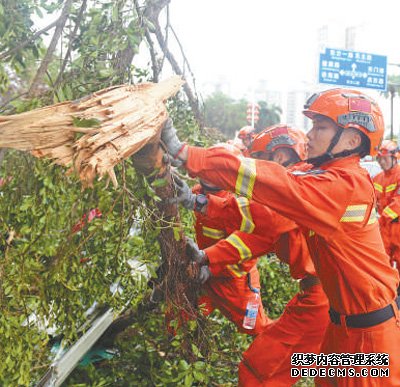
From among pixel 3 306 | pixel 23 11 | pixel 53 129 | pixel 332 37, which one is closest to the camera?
pixel 53 129

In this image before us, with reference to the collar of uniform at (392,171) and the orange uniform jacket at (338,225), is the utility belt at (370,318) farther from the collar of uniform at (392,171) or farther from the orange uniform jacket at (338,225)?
the collar of uniform at (392,171)

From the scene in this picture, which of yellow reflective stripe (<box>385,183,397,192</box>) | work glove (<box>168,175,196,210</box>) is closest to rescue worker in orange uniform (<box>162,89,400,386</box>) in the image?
work glove (<box>168,175,196,210</box>)

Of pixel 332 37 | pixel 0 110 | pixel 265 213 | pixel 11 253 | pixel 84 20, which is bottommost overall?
pixel 332 37

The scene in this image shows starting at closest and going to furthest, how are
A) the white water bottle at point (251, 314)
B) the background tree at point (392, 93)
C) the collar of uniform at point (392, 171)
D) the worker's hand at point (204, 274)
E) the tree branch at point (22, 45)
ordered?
1. the tree branch at point (22, 45)
2. the worker's hand at point (204, 274)
3. the white water bottle at point (251, 314)
4. the collar of uniform at point (392, 171)
5. the background tree at point (392, 93)

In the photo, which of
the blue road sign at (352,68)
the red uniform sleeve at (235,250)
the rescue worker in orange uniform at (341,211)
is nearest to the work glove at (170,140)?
the rescue worker in orange uniform at (341,211)

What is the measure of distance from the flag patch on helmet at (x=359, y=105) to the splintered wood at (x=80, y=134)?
1391 millimetres

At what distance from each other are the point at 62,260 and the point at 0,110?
0.85m

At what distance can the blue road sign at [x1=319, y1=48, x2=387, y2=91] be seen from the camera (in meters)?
16.5

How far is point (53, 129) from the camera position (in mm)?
2121

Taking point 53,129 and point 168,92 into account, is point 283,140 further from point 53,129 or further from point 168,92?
point 53,129

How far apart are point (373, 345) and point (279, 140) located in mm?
2094

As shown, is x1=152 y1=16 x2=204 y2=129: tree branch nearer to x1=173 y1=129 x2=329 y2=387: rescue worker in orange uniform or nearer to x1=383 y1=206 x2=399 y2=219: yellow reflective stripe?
x1=173 y1=129 x2=329 y2=387: rescue worker in orange uniform

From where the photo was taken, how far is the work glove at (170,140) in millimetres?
2658

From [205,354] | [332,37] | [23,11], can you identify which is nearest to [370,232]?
[205,354]
